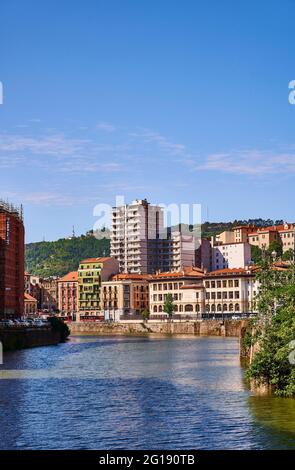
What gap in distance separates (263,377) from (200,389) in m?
5.99

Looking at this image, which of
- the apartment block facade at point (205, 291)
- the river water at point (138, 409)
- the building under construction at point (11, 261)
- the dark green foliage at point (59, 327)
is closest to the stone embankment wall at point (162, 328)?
the apartment block facade at point (205, 291)

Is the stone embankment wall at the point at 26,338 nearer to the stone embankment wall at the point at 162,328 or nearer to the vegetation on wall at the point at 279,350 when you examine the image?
the stone embankment wall at the point at 162,328

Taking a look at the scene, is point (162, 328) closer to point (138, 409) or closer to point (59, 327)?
point (59, 327)

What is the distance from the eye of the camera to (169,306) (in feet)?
607

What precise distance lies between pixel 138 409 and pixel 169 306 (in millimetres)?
139872

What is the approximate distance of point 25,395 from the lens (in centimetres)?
5153

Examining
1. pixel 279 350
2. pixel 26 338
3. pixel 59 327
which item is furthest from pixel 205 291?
pixel 279 350

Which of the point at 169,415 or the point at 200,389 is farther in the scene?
the point at 200,389

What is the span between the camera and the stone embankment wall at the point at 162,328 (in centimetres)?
15650

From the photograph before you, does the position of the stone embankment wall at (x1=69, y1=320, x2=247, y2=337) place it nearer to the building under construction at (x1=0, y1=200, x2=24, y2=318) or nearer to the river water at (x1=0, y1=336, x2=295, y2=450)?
the building under construction at (x1=0, y1=200, x2=24, y2=318)
